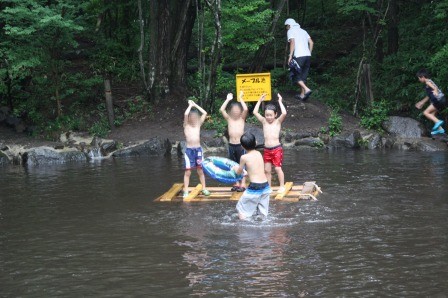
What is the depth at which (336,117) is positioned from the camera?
2164 centimetres

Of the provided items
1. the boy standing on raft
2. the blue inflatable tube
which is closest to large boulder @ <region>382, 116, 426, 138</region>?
the blue inflatable tube

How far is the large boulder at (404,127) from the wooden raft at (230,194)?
8.87 meters

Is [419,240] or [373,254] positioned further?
[419,240]

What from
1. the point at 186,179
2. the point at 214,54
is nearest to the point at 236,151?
the point at 186,179

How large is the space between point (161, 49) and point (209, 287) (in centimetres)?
1714

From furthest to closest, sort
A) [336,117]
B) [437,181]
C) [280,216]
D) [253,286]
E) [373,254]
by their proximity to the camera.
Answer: [336,117] → [437,181] → [280,216] → [373,254] → [253,286]

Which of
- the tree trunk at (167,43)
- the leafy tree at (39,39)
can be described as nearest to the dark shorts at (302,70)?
the leafy tree at (39,39)

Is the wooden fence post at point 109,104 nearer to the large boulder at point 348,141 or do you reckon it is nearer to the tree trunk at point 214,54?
the tree trunk at point 214,54

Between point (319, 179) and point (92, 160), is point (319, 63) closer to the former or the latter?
point (92, 160)

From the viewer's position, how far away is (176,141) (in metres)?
21.1

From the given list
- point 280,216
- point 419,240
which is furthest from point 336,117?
point 419,240

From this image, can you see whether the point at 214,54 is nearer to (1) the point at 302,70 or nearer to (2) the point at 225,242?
(1) the point at 302,70

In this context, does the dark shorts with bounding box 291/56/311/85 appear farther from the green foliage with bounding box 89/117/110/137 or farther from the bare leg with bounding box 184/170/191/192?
the green foliage with bounding box 89/117/110/137

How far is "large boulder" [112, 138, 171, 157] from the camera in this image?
67.6 feet
